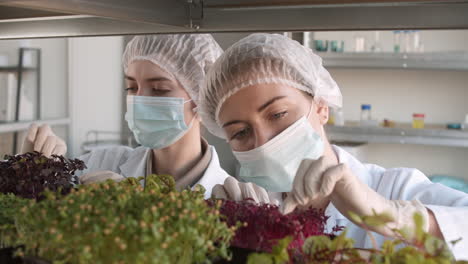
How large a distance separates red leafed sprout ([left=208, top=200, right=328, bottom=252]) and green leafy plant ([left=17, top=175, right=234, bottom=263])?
0.26 ft

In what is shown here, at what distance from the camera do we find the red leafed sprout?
2.66 feet

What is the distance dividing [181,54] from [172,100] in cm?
18

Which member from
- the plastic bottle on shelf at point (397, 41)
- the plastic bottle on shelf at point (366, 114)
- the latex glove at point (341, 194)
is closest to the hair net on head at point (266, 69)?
the latex glove at point (341, 194)

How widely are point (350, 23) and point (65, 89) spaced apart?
447 cm

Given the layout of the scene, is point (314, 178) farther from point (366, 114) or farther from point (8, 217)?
point (366, 114)

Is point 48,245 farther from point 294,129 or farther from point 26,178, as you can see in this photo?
point 294,129

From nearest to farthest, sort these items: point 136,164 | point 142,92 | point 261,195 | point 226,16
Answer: point 226,16, point 261,195, point 142,92, point 136,164

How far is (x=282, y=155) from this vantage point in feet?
4.63

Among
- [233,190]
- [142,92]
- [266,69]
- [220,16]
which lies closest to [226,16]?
[220,16]

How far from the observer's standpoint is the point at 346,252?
73cm

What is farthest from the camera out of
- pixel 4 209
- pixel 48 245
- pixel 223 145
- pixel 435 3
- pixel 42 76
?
pixel 42 76

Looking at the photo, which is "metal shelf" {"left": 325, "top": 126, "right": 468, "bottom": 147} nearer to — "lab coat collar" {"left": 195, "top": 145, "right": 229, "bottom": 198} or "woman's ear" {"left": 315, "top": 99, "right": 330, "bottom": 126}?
"lab coat collar" {"left": 195, "top": 145, "right": 229, "bottom": 198}

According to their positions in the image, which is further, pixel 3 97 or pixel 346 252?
pixel 3 97

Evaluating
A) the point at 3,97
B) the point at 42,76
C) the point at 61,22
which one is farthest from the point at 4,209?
the point at 42,76
